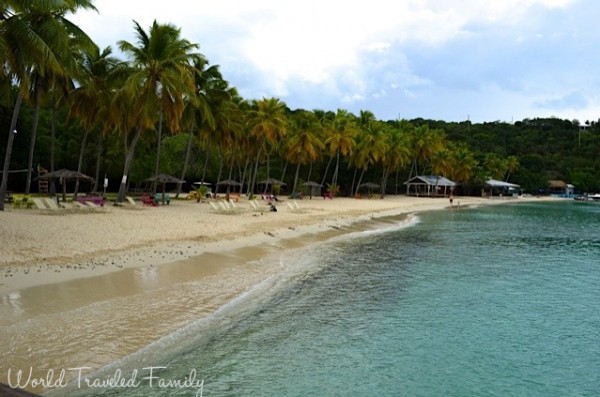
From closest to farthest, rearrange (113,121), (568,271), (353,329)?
(353,329) → (568,271) → (113,121)

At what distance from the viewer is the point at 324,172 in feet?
221

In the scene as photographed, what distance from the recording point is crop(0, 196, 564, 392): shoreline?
6891 mm

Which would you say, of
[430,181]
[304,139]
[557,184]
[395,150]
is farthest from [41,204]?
[557,184]

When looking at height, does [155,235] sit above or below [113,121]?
below

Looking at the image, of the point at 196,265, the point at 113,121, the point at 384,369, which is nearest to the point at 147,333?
the point at 384,369

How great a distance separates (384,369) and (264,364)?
180 centimetres

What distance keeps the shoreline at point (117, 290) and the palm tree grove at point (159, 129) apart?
5827 mm

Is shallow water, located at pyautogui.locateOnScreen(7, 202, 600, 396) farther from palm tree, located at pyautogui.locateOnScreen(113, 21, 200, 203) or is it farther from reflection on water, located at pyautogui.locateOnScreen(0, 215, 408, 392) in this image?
palm tree, located at pyautogui.locateOnScreen(113, 21, 200, 203)

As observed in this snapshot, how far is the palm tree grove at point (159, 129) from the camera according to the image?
18.1 meters

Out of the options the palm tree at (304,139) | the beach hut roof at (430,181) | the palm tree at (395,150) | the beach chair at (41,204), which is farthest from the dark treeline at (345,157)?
the beach chair at (41,204)

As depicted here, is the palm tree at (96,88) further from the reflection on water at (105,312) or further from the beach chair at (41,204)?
the reflection on water at (105,312)

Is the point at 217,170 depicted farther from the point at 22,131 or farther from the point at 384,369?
the point at 384,369

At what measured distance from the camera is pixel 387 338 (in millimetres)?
8984

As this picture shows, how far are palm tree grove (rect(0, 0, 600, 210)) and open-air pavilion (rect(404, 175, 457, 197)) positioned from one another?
206cm
